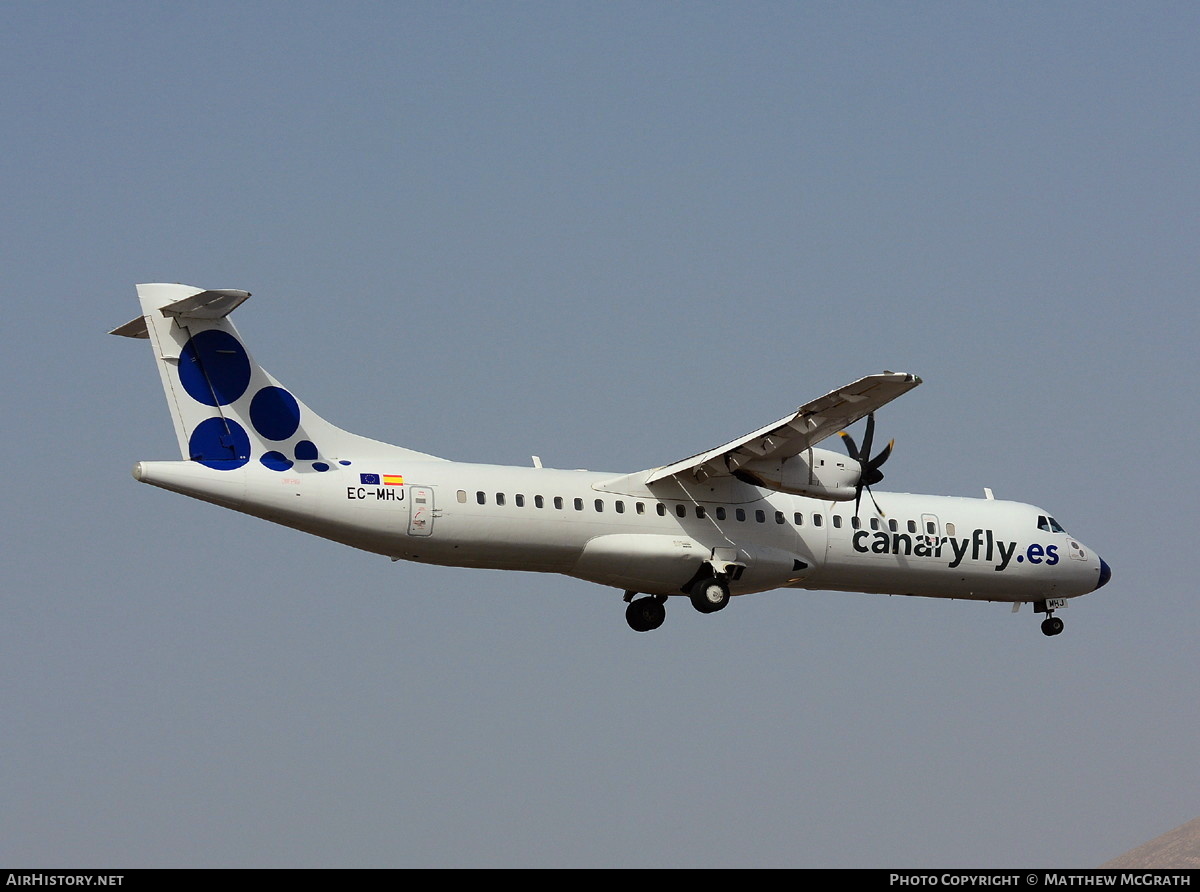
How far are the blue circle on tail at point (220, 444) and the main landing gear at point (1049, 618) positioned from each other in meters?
18.6

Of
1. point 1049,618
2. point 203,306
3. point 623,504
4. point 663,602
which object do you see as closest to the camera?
point 203,306

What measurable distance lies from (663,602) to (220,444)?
1034 centimetres

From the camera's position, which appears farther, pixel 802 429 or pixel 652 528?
pixel 652 528

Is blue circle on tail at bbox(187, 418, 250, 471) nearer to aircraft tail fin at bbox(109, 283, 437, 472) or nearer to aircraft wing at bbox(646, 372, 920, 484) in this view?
aircraft tail fin at bbox(109, 283, 437, 472)

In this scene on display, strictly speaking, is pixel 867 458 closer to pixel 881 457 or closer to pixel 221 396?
pixel 881 457

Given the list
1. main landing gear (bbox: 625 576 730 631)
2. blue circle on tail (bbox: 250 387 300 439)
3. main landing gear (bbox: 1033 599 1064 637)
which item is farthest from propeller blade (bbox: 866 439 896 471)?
blue circle on tail (bbox: 250 387 300 439)

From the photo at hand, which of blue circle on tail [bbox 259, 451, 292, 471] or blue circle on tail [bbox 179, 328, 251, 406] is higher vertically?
blue circle on tail [bbox 179, 328, 251, 406]

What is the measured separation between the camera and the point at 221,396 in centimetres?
2884

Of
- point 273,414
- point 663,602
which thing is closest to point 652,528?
point 663,602

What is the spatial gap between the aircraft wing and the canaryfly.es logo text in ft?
12.0

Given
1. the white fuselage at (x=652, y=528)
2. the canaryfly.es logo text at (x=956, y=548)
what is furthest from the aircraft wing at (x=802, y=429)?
the canaryfly.es logo text at (x=956, y=548)

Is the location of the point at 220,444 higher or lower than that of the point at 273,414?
lower

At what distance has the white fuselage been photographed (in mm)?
28562
